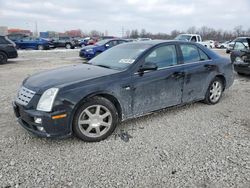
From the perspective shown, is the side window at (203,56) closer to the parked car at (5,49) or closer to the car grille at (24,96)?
the car grille at (24,96)

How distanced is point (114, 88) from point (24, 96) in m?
1.29

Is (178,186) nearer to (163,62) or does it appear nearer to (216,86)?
(163,62)

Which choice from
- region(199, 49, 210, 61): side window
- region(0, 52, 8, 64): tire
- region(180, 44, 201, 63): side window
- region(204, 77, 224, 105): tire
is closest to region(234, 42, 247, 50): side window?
region(204, 77, 224, 105): tire

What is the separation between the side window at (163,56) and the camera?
4.04 metres

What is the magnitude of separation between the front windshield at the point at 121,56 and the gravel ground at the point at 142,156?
1.06 metres

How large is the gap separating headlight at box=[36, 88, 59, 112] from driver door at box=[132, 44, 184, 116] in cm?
124

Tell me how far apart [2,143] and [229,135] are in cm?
343

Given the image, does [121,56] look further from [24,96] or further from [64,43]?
[64,43]

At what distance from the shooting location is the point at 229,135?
3.68 meters

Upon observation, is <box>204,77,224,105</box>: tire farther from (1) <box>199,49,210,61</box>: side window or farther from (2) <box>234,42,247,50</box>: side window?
(2) <box>234,42,247,50</box>: side window

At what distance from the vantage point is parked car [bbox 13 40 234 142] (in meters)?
3.12

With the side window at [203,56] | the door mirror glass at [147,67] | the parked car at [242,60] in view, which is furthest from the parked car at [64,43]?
the door mirror glass at [147,67]

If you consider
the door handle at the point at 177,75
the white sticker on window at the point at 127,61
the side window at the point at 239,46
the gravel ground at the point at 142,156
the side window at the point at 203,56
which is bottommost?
the gravel ground at the point at 142,156

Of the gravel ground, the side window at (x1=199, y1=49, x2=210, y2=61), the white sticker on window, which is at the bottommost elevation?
the gravel ground
